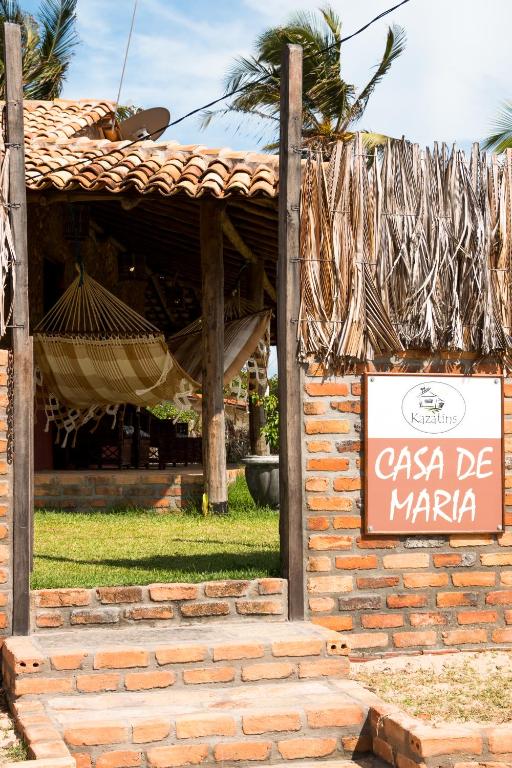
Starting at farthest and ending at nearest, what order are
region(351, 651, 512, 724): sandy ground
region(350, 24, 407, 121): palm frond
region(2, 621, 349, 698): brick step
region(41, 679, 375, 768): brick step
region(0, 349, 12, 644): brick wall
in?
region(350, 24, 407, 121): palm frond
region(0, 349, 12, 644): brick wall
region(2, 621, 349, 698): brick step
region(351, 651, 512, 724): sandy ground
region(41, 679, 375, 768): brick step

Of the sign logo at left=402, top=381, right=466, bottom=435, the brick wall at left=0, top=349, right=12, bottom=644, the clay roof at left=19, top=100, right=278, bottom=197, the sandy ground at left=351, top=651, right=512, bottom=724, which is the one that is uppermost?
the clay roof at left=19, top=100, right=278, bottom=197

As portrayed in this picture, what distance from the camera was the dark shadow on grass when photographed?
4785 millimetres

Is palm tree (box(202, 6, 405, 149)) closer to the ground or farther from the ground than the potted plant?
farther from the ground

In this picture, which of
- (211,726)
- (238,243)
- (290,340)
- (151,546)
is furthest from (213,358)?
(211,726)

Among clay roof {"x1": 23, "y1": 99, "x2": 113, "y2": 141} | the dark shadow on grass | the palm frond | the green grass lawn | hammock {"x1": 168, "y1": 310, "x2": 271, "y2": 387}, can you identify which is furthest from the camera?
the palm frond

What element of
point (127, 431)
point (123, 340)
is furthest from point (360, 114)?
point (123, 340)

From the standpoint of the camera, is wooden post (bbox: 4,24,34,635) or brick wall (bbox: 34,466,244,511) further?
brick wall (bbox: 34,466,244,511)

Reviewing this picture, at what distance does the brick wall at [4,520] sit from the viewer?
4.10 meters

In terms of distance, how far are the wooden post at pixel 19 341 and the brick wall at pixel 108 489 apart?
397cm

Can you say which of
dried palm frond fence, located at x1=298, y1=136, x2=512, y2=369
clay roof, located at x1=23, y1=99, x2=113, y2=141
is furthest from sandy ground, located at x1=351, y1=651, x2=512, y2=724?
clay roof, located at x1=23, y1=99, x2=113, y2=141

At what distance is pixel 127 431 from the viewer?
32.4 feet

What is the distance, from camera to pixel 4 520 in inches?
164

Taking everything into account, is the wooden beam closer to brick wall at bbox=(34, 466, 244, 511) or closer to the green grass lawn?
brick wall at bbox=(34, 466, 244, 511)

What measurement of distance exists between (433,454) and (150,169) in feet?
12.1
